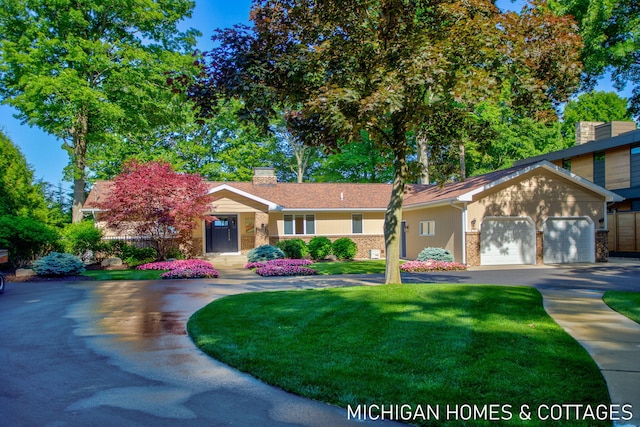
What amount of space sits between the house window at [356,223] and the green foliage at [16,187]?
17045 millimetres

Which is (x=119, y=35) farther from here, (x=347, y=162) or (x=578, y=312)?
(x=578, y=312)

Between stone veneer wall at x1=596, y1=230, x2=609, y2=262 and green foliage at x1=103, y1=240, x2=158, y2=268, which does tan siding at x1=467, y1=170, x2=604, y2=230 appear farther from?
green foliage at x1=103, y1=240, x2=158, y2=268

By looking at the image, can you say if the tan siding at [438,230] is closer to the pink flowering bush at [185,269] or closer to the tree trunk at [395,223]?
the tree trunk at [395,223]

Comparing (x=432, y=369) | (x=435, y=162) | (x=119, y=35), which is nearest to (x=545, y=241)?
(x=435, y=162)

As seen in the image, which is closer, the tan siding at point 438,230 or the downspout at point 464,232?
the downspout at point 464,232

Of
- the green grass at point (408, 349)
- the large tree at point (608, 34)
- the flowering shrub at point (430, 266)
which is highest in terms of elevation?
the large tree at point (608, 34)

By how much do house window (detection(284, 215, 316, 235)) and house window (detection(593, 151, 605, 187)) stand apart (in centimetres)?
1660

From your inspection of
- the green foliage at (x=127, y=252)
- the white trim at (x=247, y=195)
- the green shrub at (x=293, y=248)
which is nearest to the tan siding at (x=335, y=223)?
the white trim at (x=247, y=195)

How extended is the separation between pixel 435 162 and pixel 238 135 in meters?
28.8

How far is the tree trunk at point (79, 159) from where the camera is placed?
26.0 m

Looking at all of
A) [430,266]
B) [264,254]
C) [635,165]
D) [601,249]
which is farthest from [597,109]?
[264,254]

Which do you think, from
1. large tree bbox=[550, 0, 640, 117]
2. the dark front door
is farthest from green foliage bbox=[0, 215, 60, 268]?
large tree bbox=[550, 0, 640, 117]

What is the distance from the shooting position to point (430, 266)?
18797 millimetres

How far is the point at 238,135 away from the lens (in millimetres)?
39406
